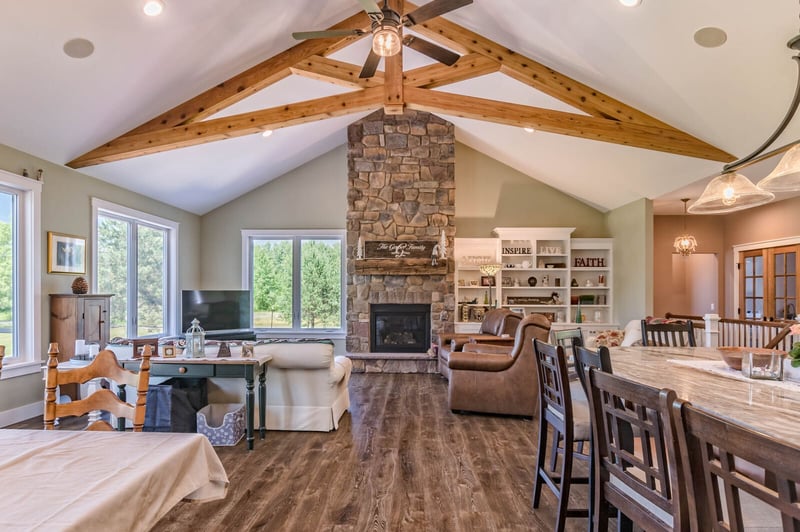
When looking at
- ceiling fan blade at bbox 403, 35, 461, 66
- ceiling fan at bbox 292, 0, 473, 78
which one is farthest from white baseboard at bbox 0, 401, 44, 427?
ceiling fan blade at bbox 403, 35, 461, 66

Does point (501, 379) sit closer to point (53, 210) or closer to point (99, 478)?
point (99, 478)

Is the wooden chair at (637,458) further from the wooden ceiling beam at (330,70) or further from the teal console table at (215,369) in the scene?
the wooden ceiling beam at (330,70)

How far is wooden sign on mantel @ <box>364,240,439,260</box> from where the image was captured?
7754 millimetres

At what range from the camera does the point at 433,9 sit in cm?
330

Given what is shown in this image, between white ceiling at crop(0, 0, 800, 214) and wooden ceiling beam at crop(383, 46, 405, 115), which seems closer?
white ceiling at crop(0, 0, 800, 214)

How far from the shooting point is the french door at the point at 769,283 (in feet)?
22.4

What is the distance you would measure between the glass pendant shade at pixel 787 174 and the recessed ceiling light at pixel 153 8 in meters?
4.42

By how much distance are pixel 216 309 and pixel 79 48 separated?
448 centimetres

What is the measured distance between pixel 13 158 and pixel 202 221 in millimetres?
4232

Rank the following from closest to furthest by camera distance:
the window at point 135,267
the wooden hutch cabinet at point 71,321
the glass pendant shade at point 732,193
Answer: the glass pendant shade at point 732,193
the wooden hutch cabinet at point 71,321
the window at point 135,267

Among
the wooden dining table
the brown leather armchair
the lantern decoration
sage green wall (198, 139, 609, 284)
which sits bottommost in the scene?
the brown leather armchair

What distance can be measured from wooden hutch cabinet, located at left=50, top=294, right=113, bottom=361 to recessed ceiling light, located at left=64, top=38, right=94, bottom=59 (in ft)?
7.98

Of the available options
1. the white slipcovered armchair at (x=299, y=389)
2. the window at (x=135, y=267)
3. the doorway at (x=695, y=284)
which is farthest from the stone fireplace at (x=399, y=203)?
the doorway at (x=695, y=284)

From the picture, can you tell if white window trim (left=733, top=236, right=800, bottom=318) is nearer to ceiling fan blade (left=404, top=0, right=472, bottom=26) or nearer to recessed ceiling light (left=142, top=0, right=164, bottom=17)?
ceiling fan blade (left=404, top=0, right=472, bottom=26)
